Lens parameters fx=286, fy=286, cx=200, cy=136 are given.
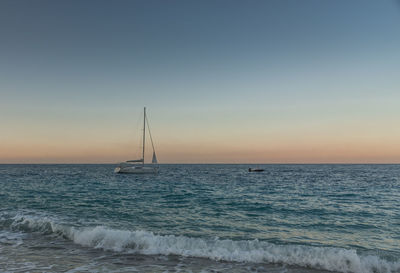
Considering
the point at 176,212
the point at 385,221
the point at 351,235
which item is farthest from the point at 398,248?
the point at 176,212

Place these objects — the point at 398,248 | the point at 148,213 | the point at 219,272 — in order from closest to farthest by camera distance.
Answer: the point at 219,272
the point at 398,248
the point at 148,213

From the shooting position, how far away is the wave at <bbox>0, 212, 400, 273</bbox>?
9.45 metres

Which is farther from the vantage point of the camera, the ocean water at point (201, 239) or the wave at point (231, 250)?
the wave at point (231, 250)

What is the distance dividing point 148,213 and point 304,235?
389 inches

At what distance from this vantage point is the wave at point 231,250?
31.0 feet

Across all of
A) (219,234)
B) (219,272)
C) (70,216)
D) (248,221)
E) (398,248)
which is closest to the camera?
(219,272)

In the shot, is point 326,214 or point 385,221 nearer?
point 385,221

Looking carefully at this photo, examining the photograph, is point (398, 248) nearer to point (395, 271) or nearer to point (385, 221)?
point (395, 271)

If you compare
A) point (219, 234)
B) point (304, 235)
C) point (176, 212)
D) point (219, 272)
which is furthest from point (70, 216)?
point (304, 235)

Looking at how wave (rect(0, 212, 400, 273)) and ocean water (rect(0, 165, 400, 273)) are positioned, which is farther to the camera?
wave (rect(0, 212, 400, 273))

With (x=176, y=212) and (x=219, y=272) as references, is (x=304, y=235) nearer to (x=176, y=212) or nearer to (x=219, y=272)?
(x=219, y=272)

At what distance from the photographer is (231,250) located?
35.5 ft

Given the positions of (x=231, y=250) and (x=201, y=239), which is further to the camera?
(x=201, y=239)

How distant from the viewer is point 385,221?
53.6 feet
